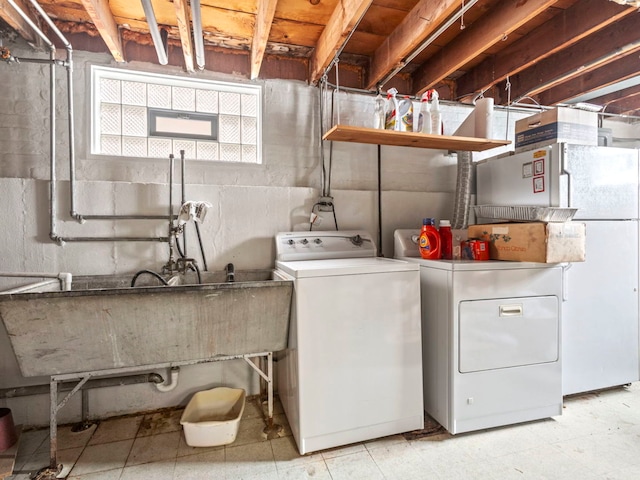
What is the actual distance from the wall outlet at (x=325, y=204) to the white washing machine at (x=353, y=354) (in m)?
0.73

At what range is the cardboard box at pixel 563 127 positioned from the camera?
212cm

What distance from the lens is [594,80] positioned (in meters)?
2.57

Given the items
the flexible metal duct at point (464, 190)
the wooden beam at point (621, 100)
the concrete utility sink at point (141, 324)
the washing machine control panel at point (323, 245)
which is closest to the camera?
the concrete utility sink at point (141, 324)

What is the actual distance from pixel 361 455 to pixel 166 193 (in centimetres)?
200

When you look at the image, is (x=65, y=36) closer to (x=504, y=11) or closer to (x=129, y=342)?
(x=129, y=342)

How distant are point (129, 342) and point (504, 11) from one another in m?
2.76

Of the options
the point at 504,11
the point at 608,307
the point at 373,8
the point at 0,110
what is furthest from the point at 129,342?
the point at 608,307

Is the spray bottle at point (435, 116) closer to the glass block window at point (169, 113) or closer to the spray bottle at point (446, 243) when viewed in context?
the spray bottle at point (446, 243)

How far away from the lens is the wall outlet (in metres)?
2.41

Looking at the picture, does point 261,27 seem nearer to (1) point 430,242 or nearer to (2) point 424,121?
(2) point 424,121

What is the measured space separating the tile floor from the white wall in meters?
0.30

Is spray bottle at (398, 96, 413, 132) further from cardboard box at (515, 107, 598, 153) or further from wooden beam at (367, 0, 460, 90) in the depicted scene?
cardboard box at (515, 107, 598, 153)

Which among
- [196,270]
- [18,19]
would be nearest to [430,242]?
[196,270]

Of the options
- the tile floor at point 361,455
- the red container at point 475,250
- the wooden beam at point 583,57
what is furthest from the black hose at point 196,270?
the wooden beam at point 583,57
